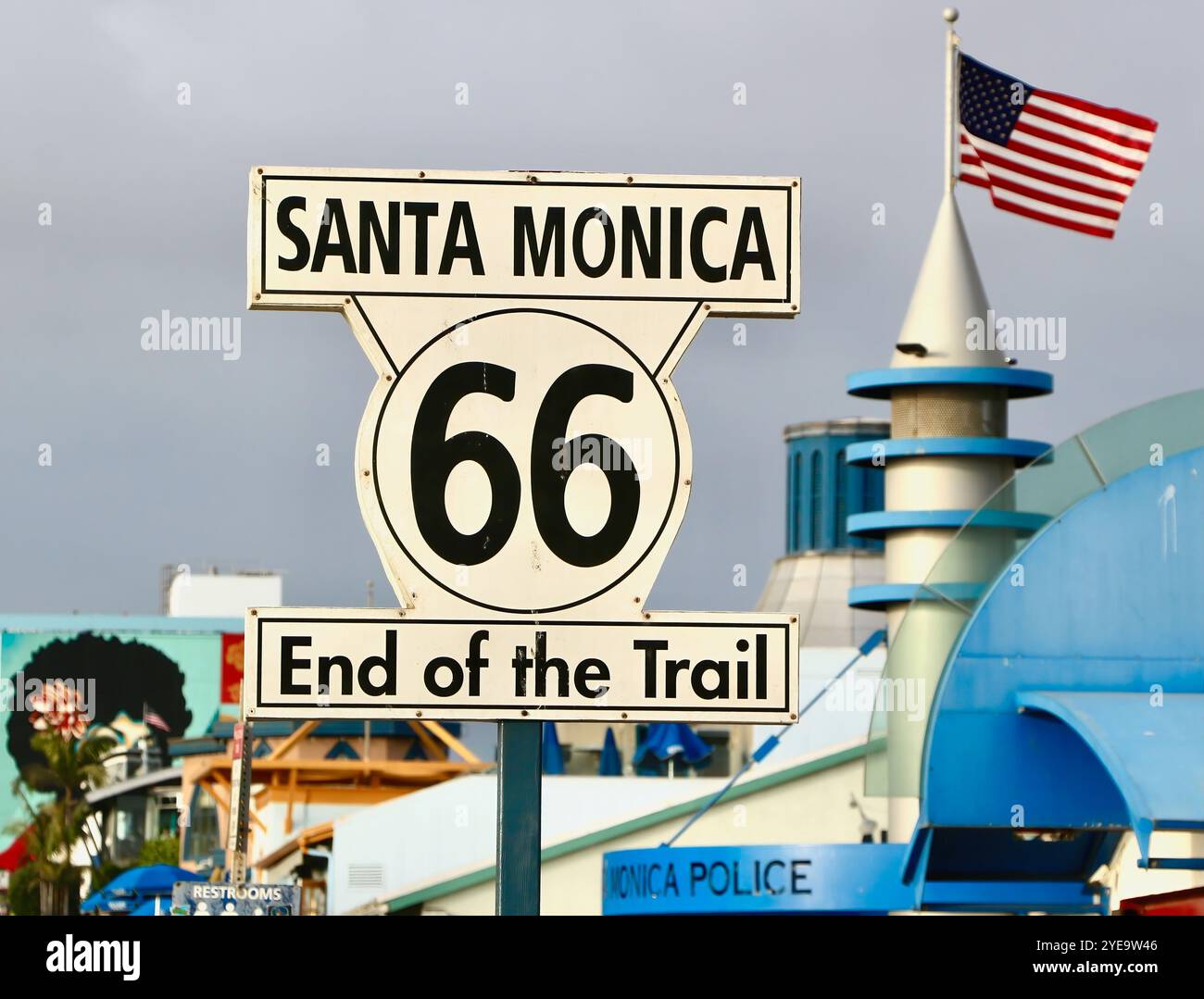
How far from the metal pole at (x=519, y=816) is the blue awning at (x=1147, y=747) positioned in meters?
16.4

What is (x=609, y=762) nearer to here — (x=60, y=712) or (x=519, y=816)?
(x=519, y=816)

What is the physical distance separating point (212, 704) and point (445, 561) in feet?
393

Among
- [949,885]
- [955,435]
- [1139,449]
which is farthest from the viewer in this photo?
[955,435]

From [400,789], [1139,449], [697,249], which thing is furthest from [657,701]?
[400,789]

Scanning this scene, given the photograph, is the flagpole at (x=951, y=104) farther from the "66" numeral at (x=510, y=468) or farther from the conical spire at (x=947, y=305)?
the "66" numeral at (x=510, y=468)

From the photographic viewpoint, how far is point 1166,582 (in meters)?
22.8

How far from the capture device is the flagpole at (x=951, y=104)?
3166 centimetres

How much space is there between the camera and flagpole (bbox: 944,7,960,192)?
104 feet

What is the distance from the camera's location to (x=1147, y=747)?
21.1 metres

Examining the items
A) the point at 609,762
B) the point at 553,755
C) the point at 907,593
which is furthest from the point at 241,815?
the point at 553,755

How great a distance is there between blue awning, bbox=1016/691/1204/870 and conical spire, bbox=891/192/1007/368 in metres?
8.80

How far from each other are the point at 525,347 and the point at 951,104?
28.3 m

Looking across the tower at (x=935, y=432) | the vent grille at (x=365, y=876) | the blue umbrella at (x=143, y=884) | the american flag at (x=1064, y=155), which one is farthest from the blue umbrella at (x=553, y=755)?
the american flag at (x=1064, y=155)

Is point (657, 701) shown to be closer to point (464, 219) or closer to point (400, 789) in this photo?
point (464, 219)
